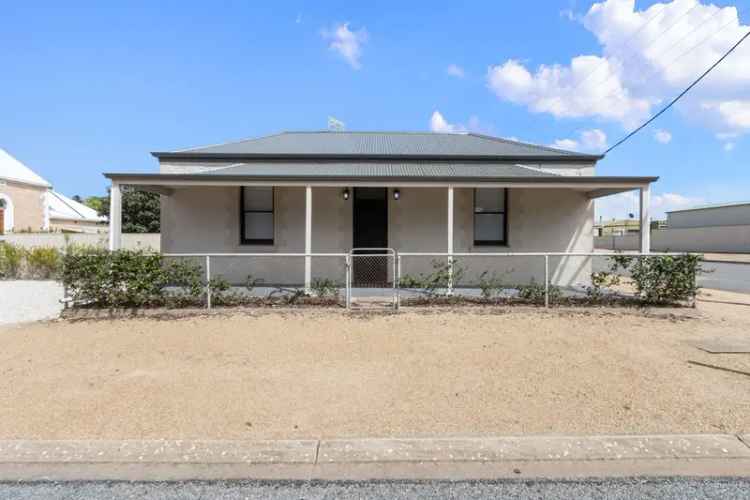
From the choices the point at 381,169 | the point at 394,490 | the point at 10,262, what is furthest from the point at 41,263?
the point at 394,490

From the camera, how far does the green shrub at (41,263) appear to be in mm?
14369

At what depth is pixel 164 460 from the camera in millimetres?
3082

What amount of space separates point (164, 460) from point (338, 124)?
1560cm

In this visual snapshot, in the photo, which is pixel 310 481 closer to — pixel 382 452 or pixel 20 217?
pixel 382 452

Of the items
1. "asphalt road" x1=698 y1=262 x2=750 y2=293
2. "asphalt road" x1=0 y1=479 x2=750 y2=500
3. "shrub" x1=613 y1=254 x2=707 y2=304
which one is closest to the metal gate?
"shrub" x1=613 y1=254 x2=707 y2=304

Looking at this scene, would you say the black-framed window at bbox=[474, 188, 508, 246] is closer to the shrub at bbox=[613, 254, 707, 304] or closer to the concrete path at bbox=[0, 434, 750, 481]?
the shrub at bbox=[613, 254, 707, 304]

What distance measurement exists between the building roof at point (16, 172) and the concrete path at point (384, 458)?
3381 centimetres

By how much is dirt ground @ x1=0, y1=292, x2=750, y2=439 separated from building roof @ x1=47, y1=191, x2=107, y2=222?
146 feet

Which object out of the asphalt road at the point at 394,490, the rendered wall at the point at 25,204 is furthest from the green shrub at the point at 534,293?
the rendered wall at the point at 25,204

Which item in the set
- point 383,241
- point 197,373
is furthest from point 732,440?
point 383,241

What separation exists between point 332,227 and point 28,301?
7.09m

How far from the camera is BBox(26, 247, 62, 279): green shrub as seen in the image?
14.4 metres

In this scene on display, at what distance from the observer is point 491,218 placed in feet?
37.1

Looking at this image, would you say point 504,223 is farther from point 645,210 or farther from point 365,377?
point 365,377
